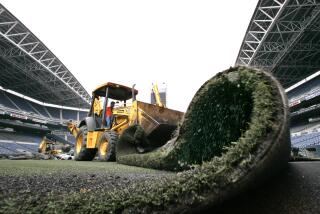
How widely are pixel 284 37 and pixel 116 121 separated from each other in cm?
2055

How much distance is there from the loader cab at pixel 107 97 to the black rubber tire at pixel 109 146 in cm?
96

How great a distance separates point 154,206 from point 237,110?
→ 126 centimetres

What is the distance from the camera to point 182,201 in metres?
1.24

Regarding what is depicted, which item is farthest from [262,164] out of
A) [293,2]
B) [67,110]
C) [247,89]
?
[67,110]

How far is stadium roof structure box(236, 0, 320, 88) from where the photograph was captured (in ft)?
68.9

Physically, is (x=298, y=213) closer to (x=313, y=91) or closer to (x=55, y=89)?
(x=313, y=91)

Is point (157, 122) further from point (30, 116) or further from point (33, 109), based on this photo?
point (33, 109)

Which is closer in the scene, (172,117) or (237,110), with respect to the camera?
(237,110)

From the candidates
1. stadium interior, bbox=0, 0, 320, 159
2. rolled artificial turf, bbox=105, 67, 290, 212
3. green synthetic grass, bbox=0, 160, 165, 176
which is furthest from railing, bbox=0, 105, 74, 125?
rolled artificial turf, bbox=105, 67, 290, 212

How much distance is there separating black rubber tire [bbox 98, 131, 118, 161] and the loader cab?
965 millimetres

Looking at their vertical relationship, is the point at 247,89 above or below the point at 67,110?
below

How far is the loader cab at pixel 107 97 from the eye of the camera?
962cm

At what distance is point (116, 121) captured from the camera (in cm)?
935

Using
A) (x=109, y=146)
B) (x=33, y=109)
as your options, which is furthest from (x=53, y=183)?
(x=33, y=109)
